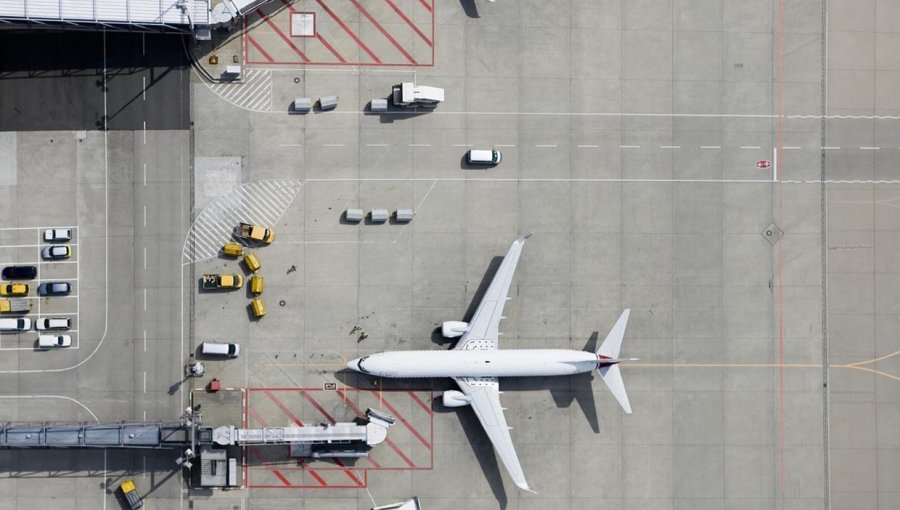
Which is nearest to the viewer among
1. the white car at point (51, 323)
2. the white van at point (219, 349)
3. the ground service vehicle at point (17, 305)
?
the white van at point (219, 349)

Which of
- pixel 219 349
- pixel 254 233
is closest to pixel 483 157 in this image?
pixel 254 233

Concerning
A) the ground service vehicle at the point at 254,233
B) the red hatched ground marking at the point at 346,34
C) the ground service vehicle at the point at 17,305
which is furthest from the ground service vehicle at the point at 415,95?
the ground service vehicle at the point at 17,305

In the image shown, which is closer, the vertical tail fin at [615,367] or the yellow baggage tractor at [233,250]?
the vertical tail fin at [615,367]

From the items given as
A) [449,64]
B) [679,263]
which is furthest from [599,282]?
[449,64]

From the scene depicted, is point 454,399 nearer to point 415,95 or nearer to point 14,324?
point 415,95

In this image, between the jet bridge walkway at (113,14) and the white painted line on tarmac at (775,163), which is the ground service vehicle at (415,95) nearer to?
the jet bridge walkway at (113,14)

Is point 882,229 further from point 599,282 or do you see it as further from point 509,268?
point 509,268
